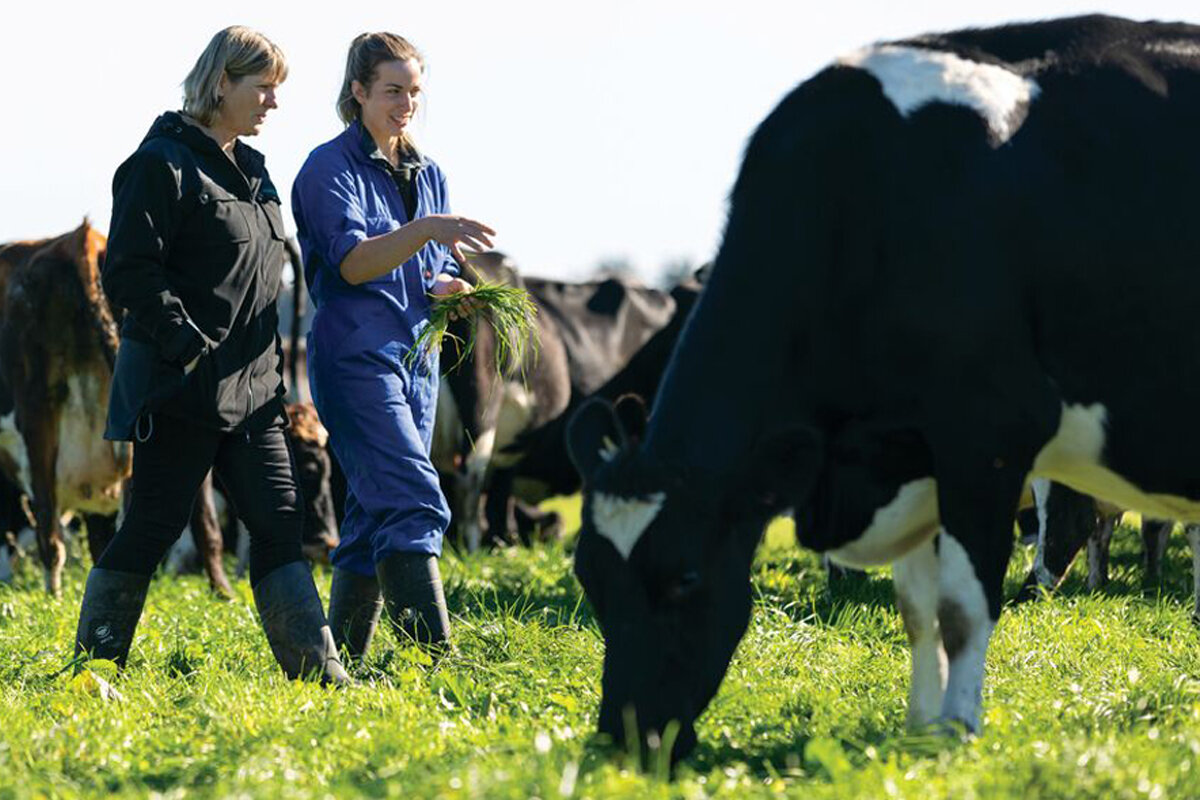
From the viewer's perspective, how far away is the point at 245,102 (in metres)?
6.02

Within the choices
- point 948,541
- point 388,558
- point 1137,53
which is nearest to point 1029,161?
point 1137,53

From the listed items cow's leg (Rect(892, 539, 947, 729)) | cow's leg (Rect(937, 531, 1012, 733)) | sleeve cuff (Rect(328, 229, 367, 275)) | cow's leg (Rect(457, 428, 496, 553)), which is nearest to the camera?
cow's leg (Rect(937, 531, 1012, 733))

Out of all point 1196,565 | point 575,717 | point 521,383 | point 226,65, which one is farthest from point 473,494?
point 575,717

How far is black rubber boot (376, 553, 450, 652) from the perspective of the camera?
638 centimetres

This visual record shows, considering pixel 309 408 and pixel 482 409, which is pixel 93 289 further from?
pixel 482 409

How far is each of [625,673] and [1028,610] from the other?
3.52 meters

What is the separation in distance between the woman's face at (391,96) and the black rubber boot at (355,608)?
165 cm

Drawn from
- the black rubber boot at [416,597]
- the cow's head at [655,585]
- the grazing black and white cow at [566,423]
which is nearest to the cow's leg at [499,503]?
the grazing black and white cow at [566,423]

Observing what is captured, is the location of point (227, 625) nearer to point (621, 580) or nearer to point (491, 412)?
point (621, 580)

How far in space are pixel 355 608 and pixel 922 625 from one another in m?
2.28

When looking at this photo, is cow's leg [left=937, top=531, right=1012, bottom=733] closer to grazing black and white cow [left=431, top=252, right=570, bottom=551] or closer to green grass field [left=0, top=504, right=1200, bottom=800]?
green grass field [left=0, top=504, right=1200, bottom=800]

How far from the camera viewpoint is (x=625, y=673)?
4.60 meters

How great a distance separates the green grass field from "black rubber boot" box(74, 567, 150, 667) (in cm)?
14

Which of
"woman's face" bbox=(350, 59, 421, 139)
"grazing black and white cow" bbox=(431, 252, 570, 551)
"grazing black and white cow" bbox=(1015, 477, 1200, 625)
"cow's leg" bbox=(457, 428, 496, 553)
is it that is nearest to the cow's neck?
"woman's face" bbox=(350, 59, 421, 139)
